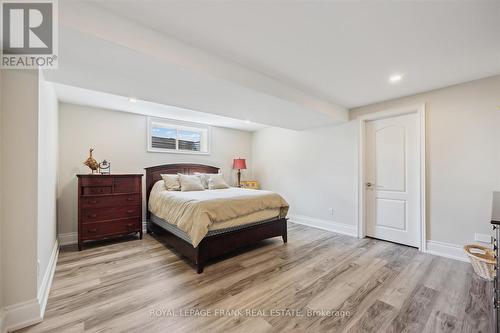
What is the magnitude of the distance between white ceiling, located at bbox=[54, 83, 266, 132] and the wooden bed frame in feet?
3.72

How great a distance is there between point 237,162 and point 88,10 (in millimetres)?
4016

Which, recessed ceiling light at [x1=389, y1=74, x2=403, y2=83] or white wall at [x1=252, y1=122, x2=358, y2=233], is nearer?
recessed ceiling light at [x1=389, y1=74, x2=403, y2=83]

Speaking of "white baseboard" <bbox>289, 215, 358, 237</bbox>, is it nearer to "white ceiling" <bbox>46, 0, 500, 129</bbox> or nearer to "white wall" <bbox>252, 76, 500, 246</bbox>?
"white wall" <bbox>252, 76, 500, 246</bbox>

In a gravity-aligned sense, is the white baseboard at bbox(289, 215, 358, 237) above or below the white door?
below

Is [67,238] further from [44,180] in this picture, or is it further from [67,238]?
[44,180]

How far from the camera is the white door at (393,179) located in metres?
3.12

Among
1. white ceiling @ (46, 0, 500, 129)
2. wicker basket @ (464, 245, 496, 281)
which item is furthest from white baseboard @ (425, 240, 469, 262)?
white ceiling @ (46, 0, 500, 129)

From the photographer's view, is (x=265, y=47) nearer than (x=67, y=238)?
Yes

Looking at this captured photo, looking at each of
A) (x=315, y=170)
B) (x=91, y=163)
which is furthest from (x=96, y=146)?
(x=315, y=170)

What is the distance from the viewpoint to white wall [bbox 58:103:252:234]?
3.34 meters

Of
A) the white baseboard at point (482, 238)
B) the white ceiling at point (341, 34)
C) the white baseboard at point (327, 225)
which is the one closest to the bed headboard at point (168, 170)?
the white baseboard at point (327, 225)

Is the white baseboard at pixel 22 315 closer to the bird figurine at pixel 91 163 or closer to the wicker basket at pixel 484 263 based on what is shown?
the bird figurine at pixel 91 163

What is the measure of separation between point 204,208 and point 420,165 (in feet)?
10.5

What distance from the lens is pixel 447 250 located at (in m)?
2.77
